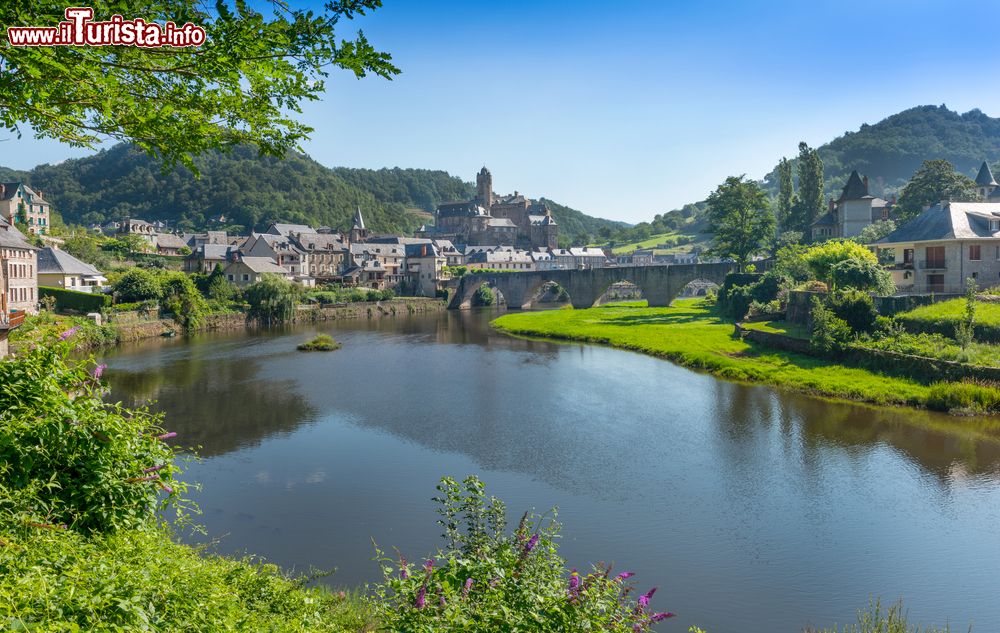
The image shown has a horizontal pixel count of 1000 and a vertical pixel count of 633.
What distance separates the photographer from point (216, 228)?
13688 cm

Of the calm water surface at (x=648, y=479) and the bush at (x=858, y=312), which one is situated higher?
the bush at (x=858, y=312)

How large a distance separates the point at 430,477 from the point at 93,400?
37.7 ft

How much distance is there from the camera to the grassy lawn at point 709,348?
2636 centimetres

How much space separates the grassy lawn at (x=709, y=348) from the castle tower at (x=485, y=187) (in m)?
99.8

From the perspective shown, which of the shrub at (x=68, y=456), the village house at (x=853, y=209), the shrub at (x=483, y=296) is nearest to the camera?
the shrub at (x=68, y=456)

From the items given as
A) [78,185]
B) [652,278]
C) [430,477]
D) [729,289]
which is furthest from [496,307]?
[78,185]

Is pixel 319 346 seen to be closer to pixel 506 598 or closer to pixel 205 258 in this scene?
pixel 506 598

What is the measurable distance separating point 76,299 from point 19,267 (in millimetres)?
9595

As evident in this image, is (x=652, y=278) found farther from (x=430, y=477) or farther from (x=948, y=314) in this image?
(x=430, y=477)

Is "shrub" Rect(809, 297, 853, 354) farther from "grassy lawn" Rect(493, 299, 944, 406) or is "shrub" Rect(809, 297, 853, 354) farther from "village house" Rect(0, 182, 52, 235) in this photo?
"village house" Rect(0, 182, 52, 235)

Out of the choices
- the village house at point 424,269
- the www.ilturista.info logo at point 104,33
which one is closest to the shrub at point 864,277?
the www.ilturista.info logo at point 104,33

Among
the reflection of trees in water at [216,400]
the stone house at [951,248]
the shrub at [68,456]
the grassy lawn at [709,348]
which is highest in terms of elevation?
the stone house at [951,248]

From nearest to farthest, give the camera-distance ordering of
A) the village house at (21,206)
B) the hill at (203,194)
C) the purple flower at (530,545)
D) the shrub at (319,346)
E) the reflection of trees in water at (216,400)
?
1. the purple flower at (530,545)
2. the reflection of trees in water at (216,400)
3. the shrub at (319,346)
4. the village house at (21,206)
5. the hill at (203,194)

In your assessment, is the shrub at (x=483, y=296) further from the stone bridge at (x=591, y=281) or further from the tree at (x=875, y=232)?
the tree at (x=875, y=232)
